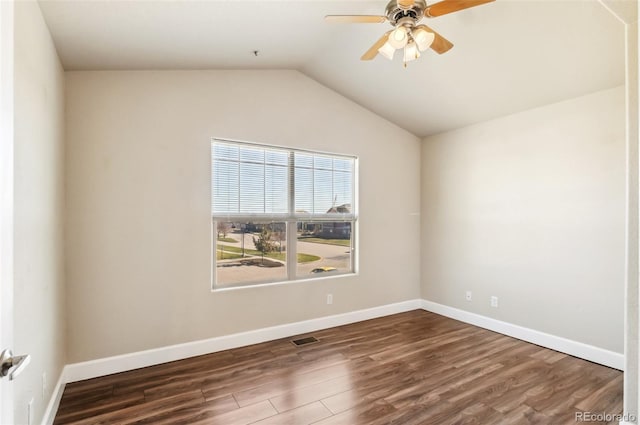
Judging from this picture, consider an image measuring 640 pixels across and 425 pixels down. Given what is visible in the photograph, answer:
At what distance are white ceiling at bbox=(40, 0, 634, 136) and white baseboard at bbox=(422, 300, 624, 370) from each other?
2.44 metres

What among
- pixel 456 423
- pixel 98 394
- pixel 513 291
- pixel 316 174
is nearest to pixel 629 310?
pixel 456 423

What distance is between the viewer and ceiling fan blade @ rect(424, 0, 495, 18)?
185cm

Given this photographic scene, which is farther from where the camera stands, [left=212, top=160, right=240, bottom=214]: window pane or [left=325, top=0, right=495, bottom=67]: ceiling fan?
[left=212, top=160, right=240, bottom=214]: window pane

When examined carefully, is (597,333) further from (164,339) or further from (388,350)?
(164,339)

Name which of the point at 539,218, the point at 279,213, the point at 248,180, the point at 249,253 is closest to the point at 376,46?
the point at 248,180

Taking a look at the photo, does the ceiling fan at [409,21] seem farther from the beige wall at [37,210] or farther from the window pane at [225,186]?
the window pane at [225,186]

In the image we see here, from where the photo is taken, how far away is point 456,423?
6.98 ft

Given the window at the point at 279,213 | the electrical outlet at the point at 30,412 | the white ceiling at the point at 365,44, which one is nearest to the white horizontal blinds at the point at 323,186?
the window at the point at 279,213

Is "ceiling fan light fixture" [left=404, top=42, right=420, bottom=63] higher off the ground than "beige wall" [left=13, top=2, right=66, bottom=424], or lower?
higher

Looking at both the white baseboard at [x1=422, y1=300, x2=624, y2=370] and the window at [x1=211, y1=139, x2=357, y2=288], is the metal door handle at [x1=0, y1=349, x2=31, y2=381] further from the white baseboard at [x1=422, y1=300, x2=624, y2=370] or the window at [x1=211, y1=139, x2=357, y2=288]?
the white baseboard at [x1=422, y1=300, x2=624, y2=370]

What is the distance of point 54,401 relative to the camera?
7.33 ft

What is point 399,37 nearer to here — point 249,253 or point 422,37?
point 422,37

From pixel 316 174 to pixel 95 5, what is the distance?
256cm

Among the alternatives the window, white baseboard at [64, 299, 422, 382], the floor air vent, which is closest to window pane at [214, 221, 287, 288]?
the window
